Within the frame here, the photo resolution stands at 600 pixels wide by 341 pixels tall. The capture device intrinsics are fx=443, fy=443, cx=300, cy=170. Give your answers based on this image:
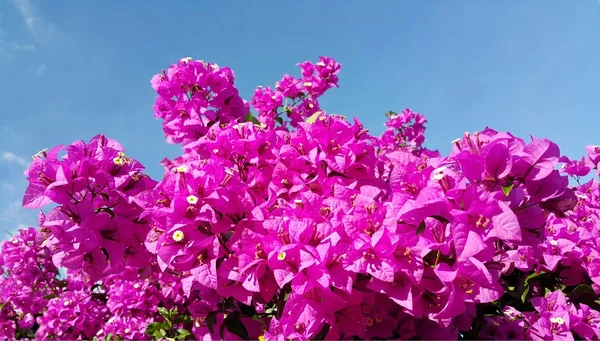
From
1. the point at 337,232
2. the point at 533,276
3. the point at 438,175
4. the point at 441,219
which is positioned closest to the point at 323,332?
the point at 337,232

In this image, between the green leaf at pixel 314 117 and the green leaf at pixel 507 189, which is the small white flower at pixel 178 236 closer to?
the green leaf at pixel 314 117

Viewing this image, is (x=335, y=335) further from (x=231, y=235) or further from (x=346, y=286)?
(x=231, y=235)

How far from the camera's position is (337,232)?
1.64 metres

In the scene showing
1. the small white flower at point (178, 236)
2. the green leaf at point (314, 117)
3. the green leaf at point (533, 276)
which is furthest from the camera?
the green leaf at point (533, 276)

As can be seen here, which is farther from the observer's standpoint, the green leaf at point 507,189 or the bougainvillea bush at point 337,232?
the green leaf at point 507,189

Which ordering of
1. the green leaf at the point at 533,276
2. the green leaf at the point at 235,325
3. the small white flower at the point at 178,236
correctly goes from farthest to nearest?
the green leaf at the point at 533,276, the green leaf at the point at 235,325, the small white flower at the point at 178,236

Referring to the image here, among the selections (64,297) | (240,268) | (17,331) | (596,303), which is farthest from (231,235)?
(17,331)

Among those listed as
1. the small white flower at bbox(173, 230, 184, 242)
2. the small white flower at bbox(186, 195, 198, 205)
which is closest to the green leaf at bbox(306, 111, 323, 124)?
the small white flower at bbox(186, 195, 198, 205)

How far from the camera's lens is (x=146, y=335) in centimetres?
402

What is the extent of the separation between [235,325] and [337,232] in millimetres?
764

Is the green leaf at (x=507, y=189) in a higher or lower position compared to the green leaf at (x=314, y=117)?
lower

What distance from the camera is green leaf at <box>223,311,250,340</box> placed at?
6.66 feet

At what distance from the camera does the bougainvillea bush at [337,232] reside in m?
1.54

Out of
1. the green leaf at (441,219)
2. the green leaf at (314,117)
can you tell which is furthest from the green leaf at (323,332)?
the green leaf at (314,117)
